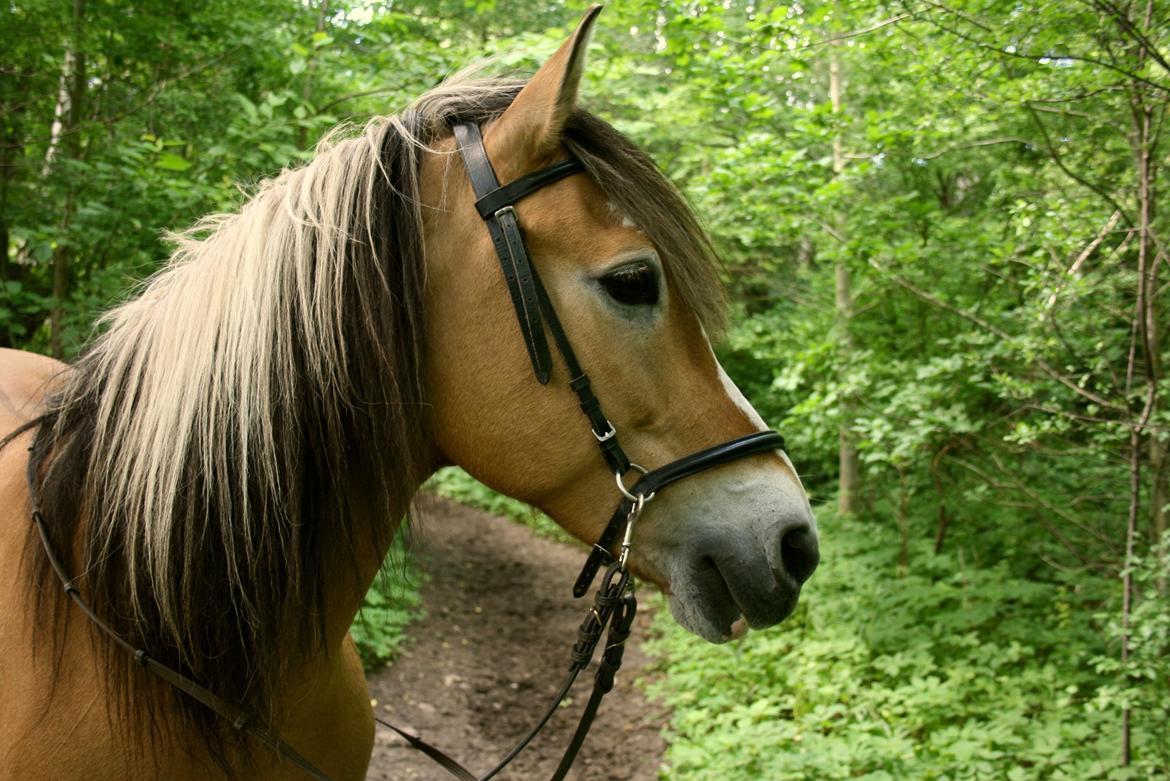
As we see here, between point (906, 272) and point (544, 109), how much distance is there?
4.34 m

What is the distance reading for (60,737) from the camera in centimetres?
141

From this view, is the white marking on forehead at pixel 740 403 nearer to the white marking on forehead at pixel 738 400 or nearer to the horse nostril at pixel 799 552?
the white marking on forehead at pixel 738 400

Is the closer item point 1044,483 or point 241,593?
point 241,593

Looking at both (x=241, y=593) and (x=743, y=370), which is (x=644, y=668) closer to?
(x=743, y=370)

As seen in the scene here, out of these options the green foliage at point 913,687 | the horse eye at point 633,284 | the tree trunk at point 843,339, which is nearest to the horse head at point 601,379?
the horse eye at point 633,284

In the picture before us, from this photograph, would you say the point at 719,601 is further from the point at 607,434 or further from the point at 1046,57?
the point at 1046,57

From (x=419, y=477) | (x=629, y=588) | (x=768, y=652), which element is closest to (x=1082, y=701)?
(x=768, y=652)

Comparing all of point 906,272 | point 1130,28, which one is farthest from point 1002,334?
point 1130,28

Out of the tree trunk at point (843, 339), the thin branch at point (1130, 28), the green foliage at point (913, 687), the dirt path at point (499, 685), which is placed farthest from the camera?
the tree trunk at point (843, 339)

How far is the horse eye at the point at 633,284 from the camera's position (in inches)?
58.1

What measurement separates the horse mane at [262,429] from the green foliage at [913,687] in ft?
10.1

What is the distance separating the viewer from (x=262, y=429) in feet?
4.53

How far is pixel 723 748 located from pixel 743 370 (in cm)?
558

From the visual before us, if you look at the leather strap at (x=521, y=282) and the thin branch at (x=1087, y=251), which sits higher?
the leather strap at (x=521, y=282)
